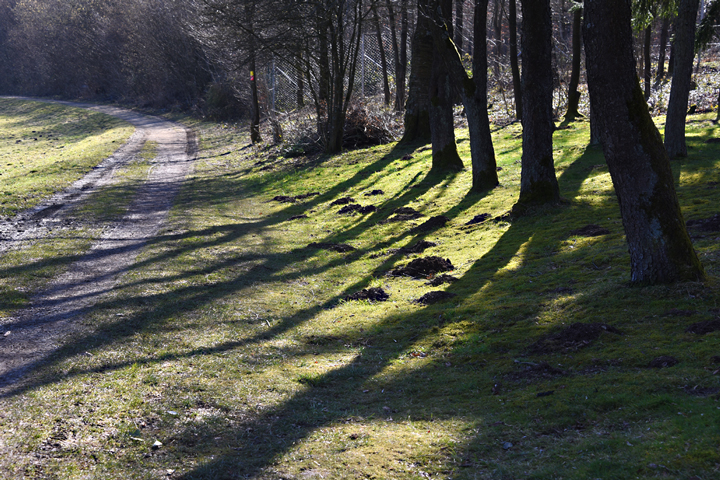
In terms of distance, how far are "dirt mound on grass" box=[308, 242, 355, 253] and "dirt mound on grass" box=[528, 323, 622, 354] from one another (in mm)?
5723

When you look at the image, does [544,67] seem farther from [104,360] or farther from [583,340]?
[104,360]

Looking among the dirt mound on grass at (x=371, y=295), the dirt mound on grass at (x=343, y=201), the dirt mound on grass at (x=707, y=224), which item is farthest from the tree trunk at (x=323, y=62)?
the dirt mound on grass at (x=707, y=224)

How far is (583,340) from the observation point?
5414 millimetres

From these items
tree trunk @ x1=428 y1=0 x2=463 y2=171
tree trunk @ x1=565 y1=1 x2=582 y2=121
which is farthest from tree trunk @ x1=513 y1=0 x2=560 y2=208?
tree trunk @ x1=565 y1=1 x2=582 y2=121

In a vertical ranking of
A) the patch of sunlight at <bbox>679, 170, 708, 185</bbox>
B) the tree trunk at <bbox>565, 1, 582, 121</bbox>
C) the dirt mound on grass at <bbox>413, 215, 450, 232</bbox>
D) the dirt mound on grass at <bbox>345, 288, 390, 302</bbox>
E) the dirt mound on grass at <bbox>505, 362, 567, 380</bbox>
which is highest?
the tree trunk at <bbox>565, 1, 582, 121</bbox>

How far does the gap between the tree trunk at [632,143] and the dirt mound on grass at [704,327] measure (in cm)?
88

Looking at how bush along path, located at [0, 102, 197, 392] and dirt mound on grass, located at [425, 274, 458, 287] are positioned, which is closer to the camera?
→ bush along path, located at [0, 102, 197, 392]

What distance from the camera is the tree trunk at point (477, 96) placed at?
12.4 meters

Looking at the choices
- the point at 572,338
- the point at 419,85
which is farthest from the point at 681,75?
the point at 572,338

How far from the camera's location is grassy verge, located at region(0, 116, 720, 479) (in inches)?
147

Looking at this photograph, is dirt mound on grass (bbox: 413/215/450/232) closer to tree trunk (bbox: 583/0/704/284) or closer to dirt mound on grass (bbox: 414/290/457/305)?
dirt mound on grass (bbox: 414/290/457/305)

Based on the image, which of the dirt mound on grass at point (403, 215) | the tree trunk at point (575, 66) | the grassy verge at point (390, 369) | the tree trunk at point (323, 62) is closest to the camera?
the grassy verge at point (390, 369)

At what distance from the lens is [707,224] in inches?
317

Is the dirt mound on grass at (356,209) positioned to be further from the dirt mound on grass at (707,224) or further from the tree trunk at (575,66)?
the tree trunk at (575,66)
